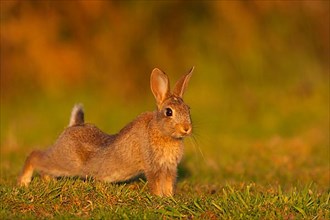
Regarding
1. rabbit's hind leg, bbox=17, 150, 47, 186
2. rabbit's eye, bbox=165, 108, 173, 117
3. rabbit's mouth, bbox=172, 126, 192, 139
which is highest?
rabbit's eye, bbox=165, 108, 173, 117

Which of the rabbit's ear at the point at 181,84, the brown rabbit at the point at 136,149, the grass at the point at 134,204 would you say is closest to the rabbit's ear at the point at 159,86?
the brown rabbit at the point at 136,149

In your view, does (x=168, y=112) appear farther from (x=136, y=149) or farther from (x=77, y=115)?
(x=77, y=115)

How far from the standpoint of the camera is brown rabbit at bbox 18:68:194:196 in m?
6.85

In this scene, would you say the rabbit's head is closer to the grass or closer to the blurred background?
the grass

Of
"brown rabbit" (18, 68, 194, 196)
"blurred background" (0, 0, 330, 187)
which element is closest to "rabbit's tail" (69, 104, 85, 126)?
"brown rabbit" (18, 68, 194, 196)

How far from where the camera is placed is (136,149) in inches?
277

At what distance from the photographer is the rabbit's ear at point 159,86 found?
23.3 feet

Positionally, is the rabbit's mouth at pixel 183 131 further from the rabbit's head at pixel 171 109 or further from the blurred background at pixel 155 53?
the blurred background at pixel 155 53

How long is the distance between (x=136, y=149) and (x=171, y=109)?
534 millimetres

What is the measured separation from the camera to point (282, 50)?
1450 cm

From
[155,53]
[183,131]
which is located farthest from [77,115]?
[155,53]

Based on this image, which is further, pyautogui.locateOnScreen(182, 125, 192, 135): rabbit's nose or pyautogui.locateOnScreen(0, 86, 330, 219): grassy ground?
pyautogui.locateOnScreen(182, 125, 192, 135): rabbit's nose

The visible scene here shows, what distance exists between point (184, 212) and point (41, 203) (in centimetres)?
117

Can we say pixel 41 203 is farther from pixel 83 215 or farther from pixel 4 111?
pixel 4 111
